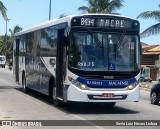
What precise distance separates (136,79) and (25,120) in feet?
14.3

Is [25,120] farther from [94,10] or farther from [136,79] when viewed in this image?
[94,10]

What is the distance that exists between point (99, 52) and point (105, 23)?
3.49 feet

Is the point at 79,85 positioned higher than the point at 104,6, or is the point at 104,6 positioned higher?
the point at 104,6

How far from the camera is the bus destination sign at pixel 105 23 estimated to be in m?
15.2

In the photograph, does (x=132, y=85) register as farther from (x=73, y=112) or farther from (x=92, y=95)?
(x=73, y=112)

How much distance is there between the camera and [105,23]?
15.3 m

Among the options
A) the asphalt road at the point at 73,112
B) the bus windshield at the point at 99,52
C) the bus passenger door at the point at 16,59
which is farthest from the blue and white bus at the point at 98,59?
the bus passenger door at the point at 16,59

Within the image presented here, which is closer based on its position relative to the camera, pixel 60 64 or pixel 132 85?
pixel 132 85

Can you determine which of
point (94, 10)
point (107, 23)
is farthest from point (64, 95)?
point (94, 10)

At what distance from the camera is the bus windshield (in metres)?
14.9

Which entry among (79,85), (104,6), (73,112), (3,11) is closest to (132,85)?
(79,85)

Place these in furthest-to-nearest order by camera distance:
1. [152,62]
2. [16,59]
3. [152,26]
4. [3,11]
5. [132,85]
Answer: [152,62] < [152,26] < [16,59] < [3,11] < [132,85]

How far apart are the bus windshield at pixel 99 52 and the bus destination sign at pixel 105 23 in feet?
0.96

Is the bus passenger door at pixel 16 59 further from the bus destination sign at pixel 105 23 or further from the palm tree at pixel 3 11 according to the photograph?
the bus destination sign at pixel 105 23
